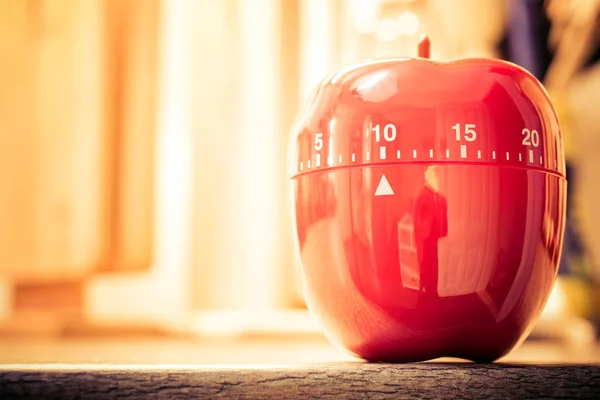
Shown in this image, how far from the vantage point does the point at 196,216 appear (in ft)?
4.67

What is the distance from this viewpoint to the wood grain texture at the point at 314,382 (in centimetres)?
26

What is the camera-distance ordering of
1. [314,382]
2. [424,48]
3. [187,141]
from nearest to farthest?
1. [314,382]
2. [424,48]
3. [187,141]

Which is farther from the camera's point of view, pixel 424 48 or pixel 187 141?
pixel 187 141

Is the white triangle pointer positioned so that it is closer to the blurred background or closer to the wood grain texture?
the wood grain texture

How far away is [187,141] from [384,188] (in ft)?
3.69

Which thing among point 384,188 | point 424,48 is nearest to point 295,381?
point 384,188

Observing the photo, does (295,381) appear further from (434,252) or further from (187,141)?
(187,141)

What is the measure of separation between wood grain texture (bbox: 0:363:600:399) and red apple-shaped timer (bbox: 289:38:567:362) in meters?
0.06

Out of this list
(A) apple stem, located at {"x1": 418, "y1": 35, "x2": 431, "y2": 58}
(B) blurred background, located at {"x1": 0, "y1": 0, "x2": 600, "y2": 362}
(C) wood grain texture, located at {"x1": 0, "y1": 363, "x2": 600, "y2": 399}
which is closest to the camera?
(C) wood grain texture, located at {"x1": 0, "y1": 363, "x2": 600, "y2": 399}

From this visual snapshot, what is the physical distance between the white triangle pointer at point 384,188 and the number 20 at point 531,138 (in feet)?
0.25

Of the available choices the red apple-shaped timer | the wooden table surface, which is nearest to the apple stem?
the red apple-shaped timer

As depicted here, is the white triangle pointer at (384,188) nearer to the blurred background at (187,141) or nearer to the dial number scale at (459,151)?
the dial number scale at (459,151)

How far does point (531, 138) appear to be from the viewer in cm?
33

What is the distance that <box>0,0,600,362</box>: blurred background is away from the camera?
4.17 feet
